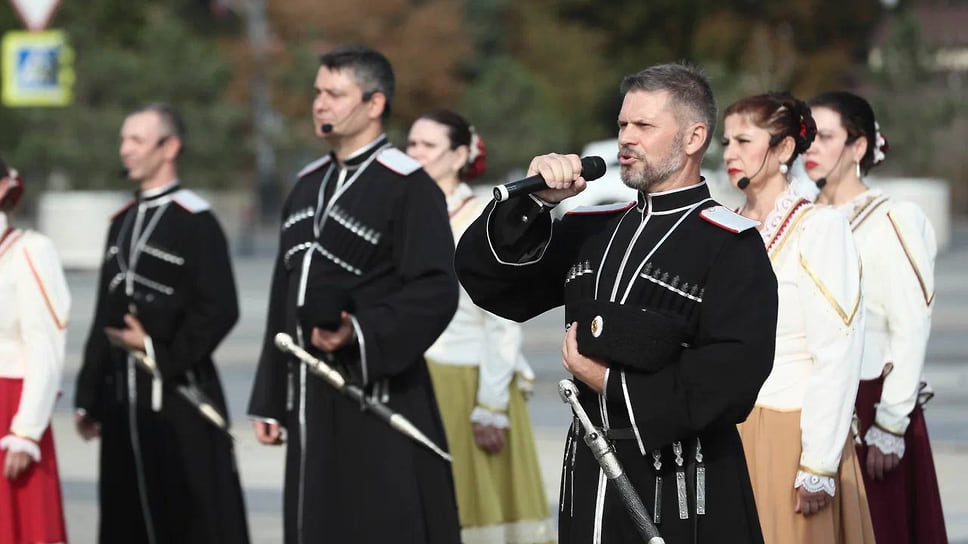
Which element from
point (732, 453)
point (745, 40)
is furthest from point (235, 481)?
point (745, 40)

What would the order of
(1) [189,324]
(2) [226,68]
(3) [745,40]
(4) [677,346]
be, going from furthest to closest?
(3) [745,40], (2) [226,68], (1) [189,324], (4) [677,346]

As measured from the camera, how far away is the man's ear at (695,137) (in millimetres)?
4344

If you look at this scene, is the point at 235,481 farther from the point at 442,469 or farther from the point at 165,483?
the point at 442,469

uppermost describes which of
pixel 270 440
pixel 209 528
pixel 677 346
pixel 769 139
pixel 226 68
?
pixel 226 68

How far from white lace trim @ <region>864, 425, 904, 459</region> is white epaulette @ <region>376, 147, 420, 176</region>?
1.86 meters

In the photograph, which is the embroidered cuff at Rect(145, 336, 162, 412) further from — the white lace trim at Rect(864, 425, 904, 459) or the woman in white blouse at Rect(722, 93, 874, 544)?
the white lace trim at Rect(864, 425, 904, 459)

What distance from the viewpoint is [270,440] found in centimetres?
632

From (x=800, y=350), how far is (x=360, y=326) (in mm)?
1454

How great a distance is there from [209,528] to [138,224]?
1.31 m

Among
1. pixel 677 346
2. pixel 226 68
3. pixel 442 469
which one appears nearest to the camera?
pixel 677 346

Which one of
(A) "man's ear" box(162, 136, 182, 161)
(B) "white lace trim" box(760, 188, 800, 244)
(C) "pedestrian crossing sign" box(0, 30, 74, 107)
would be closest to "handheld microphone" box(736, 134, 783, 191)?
(B) "white lace trim" box(760, 188, 800, 244)

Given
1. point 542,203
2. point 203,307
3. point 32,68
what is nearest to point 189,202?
point 203,307

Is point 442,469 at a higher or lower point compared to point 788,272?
lower

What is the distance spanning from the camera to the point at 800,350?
214 inches
